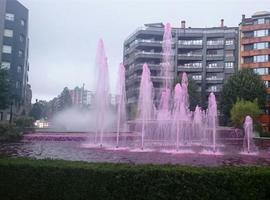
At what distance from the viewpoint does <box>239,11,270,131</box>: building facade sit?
218 feet

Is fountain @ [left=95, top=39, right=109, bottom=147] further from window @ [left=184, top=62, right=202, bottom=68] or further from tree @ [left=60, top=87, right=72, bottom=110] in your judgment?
tree @ [left=60, top=87, right=72, bottom=110]

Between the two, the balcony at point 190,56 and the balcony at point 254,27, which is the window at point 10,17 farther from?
the balcony at point 254,27

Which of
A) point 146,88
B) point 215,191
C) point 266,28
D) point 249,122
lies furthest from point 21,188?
point 266,28

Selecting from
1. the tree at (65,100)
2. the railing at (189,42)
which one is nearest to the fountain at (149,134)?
the railing at (189,42)

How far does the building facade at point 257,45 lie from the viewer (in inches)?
2621

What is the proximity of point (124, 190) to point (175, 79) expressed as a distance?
5819cm

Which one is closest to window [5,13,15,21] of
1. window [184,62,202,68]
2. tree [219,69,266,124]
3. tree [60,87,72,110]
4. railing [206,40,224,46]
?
tree [219,69,266,124]

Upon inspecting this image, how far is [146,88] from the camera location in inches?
1158

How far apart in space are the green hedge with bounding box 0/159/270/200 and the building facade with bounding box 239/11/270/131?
59.2 metres

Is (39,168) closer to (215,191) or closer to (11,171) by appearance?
(11,171)

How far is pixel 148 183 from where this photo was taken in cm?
891

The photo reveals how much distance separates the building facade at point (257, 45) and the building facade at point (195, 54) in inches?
165

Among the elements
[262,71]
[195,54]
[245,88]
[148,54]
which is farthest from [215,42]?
[245,88]

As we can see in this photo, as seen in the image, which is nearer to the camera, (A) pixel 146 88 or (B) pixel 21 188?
(B) pixel 21 188
